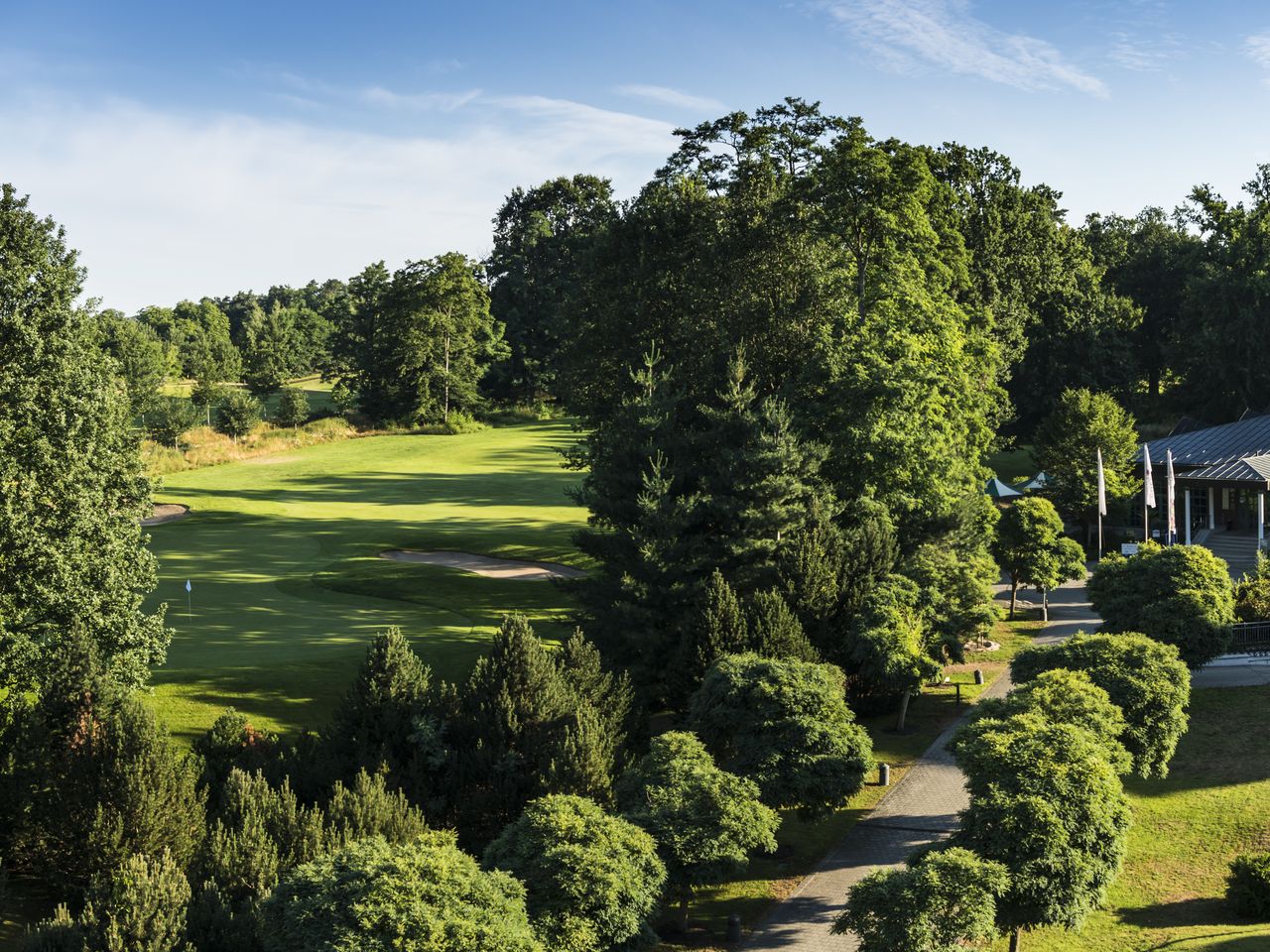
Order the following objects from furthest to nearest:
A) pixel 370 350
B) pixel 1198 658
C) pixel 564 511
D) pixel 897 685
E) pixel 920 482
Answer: pixel 370 350 < pixel 564 511 < pixel 920 482 < pixel 1198 658 < pixel 897 685

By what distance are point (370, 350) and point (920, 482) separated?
68322 millimetres

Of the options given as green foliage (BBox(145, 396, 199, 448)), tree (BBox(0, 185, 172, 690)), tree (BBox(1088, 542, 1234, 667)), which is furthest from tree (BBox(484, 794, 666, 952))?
green foliage (BBox(145, 396, 199, 448))

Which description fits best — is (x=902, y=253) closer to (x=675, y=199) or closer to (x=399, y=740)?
(x=675, y=199)

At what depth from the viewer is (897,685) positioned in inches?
1273

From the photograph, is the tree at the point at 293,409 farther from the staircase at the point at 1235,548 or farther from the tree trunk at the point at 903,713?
the tree trunk at the point at 903,713

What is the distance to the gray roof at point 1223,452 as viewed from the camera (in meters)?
52.2

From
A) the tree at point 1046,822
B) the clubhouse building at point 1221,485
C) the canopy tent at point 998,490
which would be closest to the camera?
the tree at point 1046,822

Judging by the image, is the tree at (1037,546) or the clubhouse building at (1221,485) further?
the clubhouse building at (1221,485)

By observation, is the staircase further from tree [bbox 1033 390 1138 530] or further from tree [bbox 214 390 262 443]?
tree [bbox 214 390 262 443]

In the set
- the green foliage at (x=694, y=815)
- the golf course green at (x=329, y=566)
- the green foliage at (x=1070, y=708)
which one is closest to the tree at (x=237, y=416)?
the golf course green at (x=329, y=566)

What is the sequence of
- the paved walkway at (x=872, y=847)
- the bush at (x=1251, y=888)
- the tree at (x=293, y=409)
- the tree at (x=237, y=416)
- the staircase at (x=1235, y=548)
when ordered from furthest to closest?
the tree at (x=293, y=409) → the tree at (x=237, y=416) → the staircase at (x=1235, y=548) → the bush at (x=1251, y=888) → the paved walkway at (x=872, y=847)

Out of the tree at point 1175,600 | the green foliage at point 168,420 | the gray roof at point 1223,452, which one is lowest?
the tree at point 1175,600

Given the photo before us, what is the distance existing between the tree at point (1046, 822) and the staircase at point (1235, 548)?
32.2 m


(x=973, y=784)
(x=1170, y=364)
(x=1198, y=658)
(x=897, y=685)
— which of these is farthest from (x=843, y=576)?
(x=1170, y=364)
